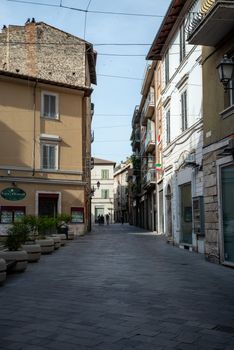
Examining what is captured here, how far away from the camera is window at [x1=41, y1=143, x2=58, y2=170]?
30688 mm

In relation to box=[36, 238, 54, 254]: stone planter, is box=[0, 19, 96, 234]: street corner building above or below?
above

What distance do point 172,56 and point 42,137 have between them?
1180cm

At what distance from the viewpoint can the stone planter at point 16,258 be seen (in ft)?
38.0

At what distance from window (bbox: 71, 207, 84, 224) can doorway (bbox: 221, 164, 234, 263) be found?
1921cm

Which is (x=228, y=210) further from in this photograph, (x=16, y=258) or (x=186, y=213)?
(x=186, y=213)

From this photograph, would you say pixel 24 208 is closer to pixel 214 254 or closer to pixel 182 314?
pixel 214 254

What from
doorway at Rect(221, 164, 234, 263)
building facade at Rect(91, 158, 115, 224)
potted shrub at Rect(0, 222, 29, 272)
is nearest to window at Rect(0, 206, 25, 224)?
A: potted shrub at Rect(0, 222, 29, 272)

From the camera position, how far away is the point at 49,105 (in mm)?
31516

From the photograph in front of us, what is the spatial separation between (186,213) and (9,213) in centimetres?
1288

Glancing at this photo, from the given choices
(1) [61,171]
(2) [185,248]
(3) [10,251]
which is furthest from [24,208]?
(3) [10,251]

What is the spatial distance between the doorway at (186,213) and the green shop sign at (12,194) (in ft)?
39.7

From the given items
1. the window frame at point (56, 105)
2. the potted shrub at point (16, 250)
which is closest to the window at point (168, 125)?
the window frame at point (56, 105)

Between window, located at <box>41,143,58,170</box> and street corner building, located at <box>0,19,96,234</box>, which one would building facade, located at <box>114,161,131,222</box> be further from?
window, located at <box>41,143,58,170</box>

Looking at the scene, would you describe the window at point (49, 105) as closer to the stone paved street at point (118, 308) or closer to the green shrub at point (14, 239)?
the green shrub at point (14, 239)
